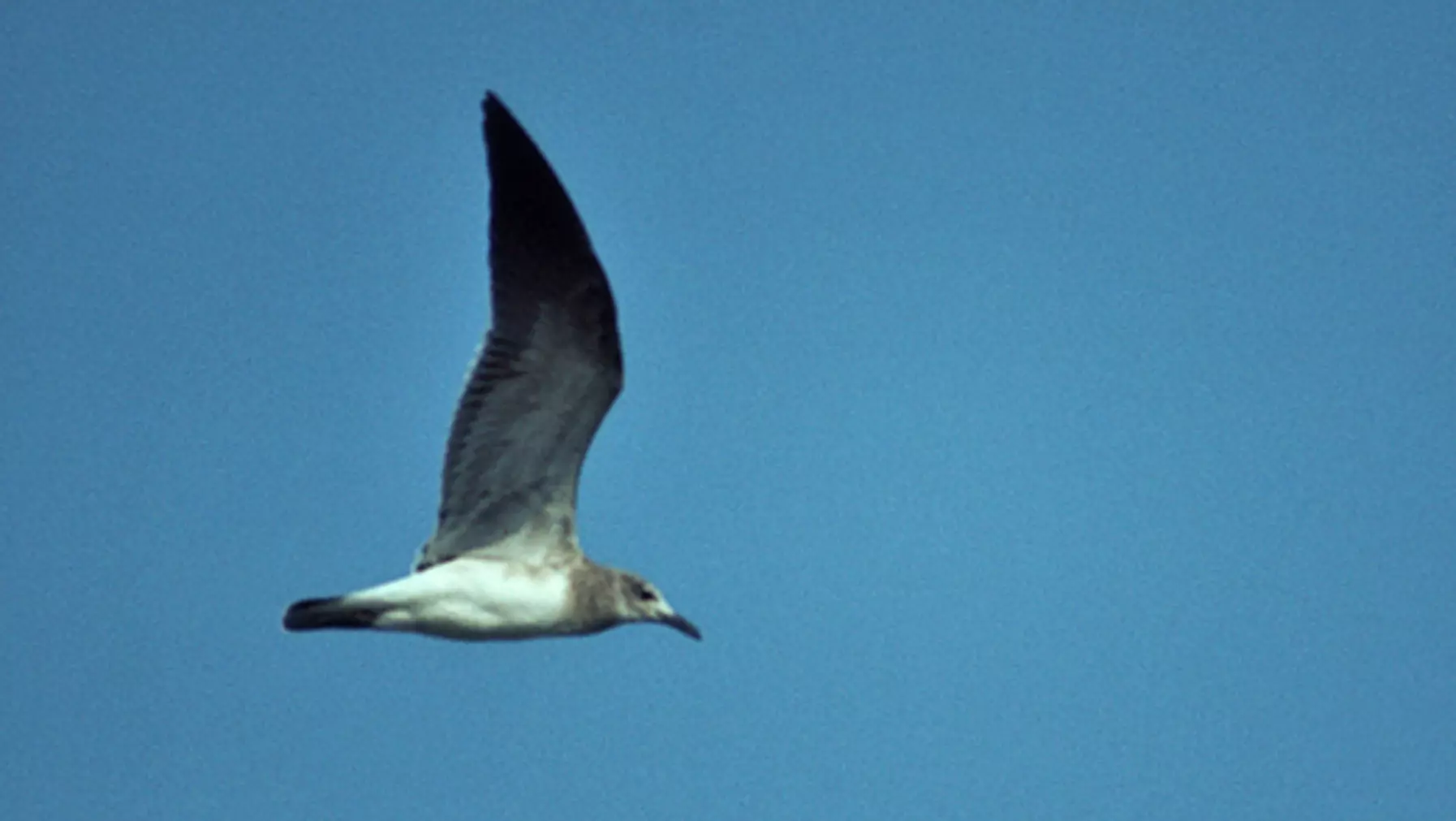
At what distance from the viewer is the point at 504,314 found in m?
13.5

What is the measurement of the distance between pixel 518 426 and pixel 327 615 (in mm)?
1716

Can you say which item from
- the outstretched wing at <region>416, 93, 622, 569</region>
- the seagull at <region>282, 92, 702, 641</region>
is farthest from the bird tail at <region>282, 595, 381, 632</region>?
the outstretched wing at <region>416, 93, 622, 569</region>

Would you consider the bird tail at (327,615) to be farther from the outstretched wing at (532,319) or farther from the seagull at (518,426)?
the outstretched wing at (532,319)

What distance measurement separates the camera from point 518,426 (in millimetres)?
13680

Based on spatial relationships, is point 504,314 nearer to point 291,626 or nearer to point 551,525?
point 551,525

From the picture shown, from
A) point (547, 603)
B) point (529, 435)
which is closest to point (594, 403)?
point (529, 435)

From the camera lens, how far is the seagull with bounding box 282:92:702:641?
44.2 ft

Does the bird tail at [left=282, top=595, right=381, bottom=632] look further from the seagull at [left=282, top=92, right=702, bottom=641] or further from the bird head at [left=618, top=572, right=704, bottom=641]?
the bird head at [left=618, top=572, right=704, bottom=641]

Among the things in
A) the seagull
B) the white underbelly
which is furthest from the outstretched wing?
the white underbelly

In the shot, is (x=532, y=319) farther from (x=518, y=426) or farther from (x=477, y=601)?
(x=477, y=601)

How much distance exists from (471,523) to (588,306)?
1700 millimetres

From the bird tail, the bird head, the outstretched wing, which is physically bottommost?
the bird tail

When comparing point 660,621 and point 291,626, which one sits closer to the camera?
point 291,626

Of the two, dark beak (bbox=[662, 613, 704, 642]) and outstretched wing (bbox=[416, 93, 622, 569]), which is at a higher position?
outstretched wing (bbox=[416, 93, 622, 569])
